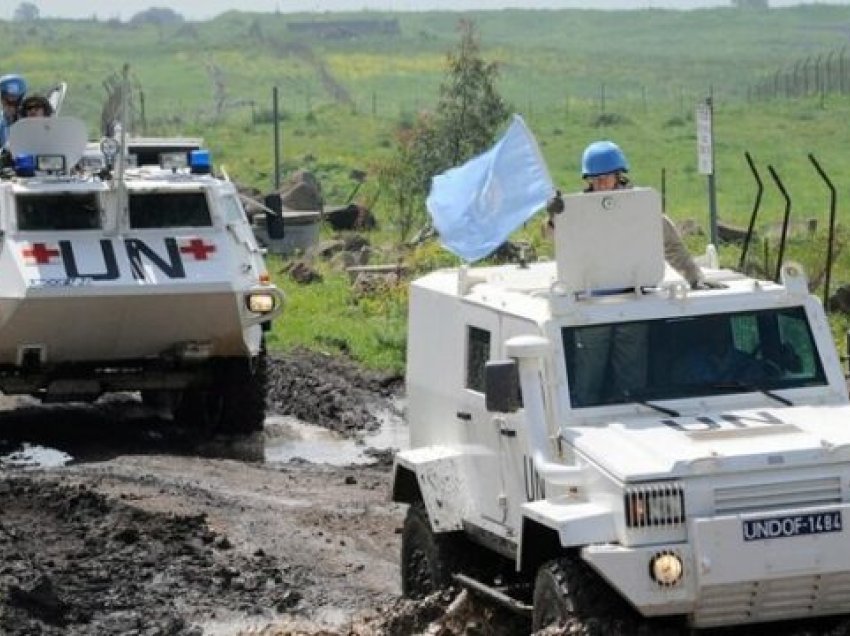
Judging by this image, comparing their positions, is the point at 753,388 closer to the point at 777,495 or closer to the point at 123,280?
the point at 777,495

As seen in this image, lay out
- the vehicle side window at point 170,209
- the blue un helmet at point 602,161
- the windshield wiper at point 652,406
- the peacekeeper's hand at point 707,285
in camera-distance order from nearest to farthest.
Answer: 1. the windshield wiper at point 652,406
2. the peacekeeper's hand at point 707,285
3. the blue un helmet at point 602,161
4. the vehicle side window at point 170,209

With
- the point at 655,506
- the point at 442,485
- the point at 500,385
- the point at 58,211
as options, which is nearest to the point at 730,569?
the point at 655,506

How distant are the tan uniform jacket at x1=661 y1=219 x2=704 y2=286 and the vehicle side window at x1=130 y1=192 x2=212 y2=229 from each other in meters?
8.37

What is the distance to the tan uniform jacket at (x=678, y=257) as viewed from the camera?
11.0 meters

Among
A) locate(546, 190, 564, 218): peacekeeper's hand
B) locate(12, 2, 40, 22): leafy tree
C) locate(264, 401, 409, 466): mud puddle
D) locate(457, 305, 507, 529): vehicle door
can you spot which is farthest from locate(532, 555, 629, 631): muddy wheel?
locate(12, 2, 40, 22): leafy tree

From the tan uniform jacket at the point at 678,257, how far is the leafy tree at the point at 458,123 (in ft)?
64.7

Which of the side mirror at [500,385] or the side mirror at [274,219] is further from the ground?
the side mirror at [500,385]

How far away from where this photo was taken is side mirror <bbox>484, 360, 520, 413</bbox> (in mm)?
10000

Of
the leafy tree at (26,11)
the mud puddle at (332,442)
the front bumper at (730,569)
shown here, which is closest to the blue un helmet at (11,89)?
the mud puddle at (332,442)

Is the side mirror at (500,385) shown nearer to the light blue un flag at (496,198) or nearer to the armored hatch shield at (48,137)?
the light blue un flag at (496,198)

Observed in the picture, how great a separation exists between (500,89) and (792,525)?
70664mm

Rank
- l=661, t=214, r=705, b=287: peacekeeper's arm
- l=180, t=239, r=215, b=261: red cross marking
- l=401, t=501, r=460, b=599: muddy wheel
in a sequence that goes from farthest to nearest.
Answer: l=180, t=239, r=215, b=261: red cross marking < l=401, t=501, r=460, b=599: muddy wheel < l=661, t=214, r=705, b=287: peacekeeper's arm

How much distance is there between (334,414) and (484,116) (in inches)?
464

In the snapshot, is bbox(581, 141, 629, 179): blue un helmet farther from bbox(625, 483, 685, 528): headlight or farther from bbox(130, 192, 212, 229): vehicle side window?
bbox(130, 192, 212, 229): vehicle side window
